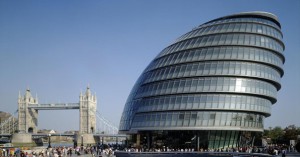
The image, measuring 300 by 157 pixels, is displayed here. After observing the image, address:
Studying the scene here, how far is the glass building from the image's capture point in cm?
7312

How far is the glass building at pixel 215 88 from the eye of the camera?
240 feet

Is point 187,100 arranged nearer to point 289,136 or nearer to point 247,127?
point 247,127

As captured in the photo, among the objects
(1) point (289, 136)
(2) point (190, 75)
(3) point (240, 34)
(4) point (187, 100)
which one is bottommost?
(1) point (289, 136)

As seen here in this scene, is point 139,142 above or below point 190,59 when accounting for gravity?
below

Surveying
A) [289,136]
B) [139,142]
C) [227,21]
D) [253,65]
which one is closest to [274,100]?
[253,65]

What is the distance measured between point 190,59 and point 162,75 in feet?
→ 22.2

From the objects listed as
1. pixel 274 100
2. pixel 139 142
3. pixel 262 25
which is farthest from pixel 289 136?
pixel 139 142

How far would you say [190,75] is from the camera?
7656 centimetres

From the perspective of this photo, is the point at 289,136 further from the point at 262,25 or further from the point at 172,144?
the point at 172,144

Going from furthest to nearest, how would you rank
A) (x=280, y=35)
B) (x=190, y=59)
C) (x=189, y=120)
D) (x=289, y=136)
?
(x=289, y=136) → (x=280, y=35) → (x=190, y=59) → (x=189, y=120)

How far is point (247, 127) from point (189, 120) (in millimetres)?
Result: 10723

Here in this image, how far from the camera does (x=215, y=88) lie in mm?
73625

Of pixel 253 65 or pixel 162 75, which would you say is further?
pixel 162 75

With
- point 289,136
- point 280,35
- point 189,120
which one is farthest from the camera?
point 289,136
